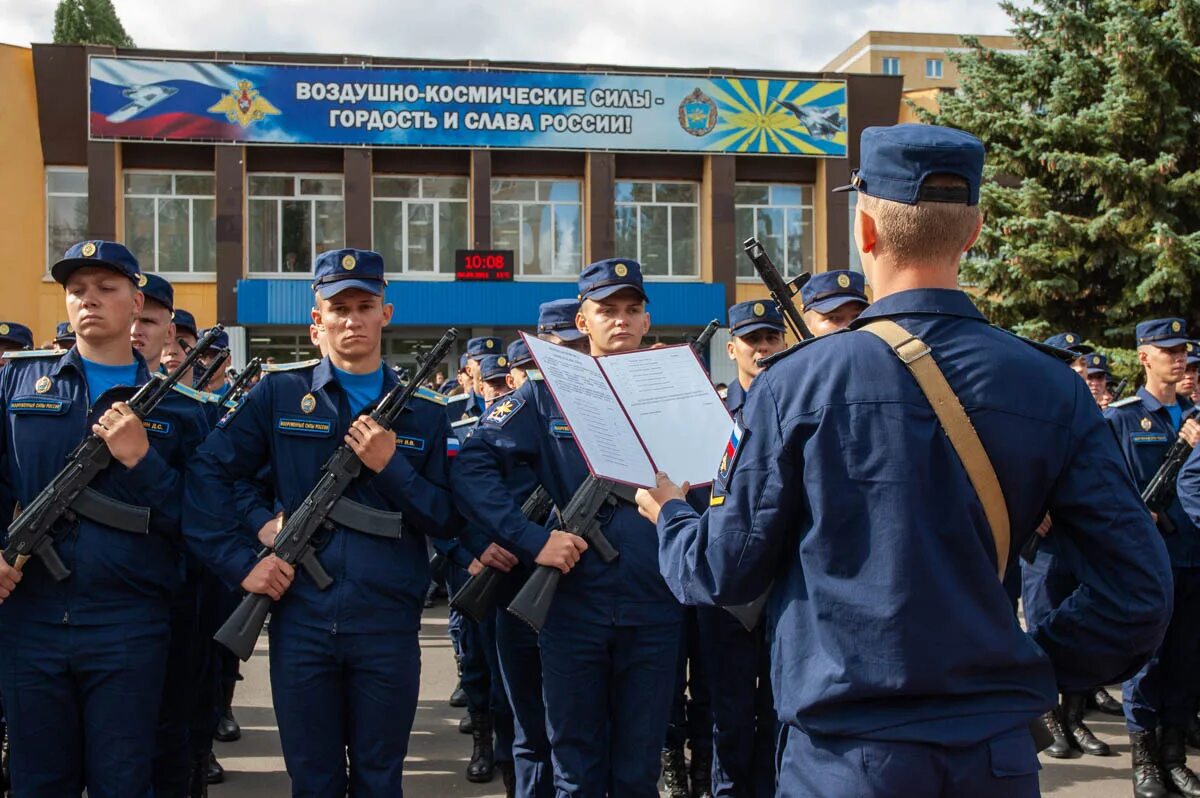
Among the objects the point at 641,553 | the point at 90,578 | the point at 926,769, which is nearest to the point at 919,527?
the point at 926,769

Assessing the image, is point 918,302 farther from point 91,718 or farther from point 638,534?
point 91,718

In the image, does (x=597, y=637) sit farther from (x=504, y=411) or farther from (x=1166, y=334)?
(x=1166, y=334)

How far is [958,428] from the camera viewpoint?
2.19 m

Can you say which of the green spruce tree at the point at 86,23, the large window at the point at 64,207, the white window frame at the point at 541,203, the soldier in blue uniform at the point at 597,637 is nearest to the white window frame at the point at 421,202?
the white window frame at the point at 541,203

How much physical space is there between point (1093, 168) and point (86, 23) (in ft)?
115

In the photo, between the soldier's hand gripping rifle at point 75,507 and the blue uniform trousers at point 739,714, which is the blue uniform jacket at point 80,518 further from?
the blue uniform trousers at point 739,714

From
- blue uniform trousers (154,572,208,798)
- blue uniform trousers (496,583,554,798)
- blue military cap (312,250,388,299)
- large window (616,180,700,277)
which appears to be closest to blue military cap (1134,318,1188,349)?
blue uniform trousers (496,583,554,798)

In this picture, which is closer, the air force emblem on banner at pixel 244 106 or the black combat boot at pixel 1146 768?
the black combat boot at pixel 1146 768

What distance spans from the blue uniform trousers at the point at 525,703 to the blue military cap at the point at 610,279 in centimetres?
144

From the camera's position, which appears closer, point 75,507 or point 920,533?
point 920,533

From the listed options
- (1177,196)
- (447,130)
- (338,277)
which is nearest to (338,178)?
(447,130)

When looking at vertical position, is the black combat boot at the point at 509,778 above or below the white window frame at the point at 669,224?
below

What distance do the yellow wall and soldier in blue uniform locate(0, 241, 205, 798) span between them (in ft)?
76.5

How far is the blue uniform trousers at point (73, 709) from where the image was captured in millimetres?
3912
